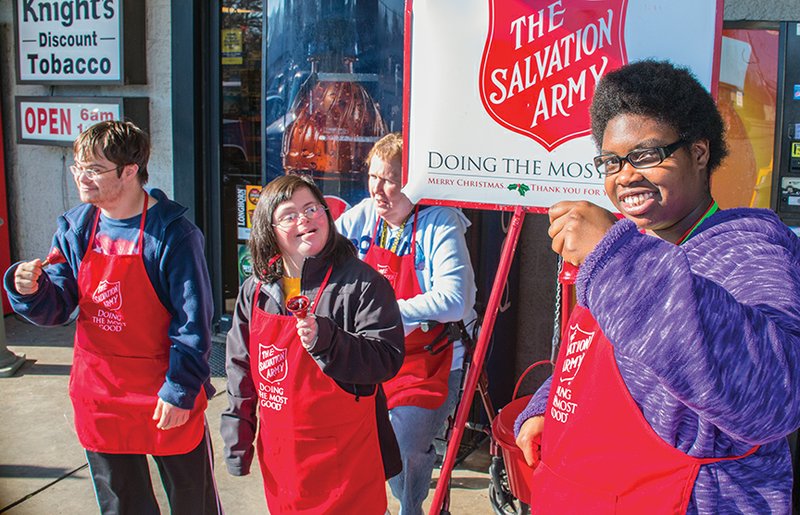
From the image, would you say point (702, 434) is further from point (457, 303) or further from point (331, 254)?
point (457, 303)

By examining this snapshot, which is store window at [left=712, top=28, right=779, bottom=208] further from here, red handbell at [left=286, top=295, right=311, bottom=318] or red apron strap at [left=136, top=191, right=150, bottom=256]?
red apron strap at [left=136, top=191, right=150, bottom=256]

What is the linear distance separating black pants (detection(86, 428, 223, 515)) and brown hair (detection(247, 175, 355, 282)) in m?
0.80

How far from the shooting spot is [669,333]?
3.24ft

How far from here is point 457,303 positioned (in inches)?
110

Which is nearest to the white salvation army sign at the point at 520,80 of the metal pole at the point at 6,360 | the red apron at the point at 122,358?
the red apron at the point at 122,358

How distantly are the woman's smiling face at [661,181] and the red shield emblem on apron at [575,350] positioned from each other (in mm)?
260

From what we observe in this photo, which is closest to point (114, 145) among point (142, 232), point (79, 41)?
point (142, 232)

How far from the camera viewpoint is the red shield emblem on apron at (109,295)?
2.54m

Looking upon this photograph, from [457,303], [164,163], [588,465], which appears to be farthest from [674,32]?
[164,163]

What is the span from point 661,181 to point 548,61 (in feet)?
3.52

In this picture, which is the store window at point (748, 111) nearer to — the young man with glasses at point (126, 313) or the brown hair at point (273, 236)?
the brown hair at point (273, 236)

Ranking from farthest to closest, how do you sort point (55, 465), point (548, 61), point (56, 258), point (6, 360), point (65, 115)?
point (65, 115) < point (6, 360) < point (55, 465) < point (56, 258) < point (548, 61)

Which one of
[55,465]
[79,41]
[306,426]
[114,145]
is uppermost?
[79,41]

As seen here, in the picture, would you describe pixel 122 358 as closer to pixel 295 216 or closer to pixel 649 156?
pixel 295 216
